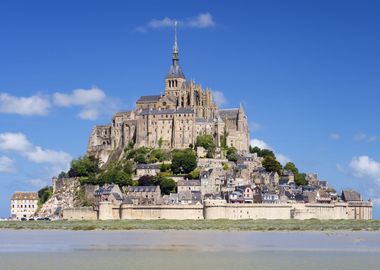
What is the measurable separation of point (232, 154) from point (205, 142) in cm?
346

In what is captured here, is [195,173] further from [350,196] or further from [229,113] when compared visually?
[350,196]

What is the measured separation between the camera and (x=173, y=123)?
97.3 metres

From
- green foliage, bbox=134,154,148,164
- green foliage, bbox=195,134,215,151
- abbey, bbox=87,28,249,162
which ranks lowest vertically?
green foliage, bbox=134,154,148,164

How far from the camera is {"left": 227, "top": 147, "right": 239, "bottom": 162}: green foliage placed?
94.8m

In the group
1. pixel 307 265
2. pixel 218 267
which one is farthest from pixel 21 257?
pixel 307 265

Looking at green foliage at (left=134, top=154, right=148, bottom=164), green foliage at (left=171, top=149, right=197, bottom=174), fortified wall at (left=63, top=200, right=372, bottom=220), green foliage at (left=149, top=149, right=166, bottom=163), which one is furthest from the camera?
green foliage at (left=149, top=149, right=166, bottom=163)

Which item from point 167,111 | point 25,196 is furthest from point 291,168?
point 25,196

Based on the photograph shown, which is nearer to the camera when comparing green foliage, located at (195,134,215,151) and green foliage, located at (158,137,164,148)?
green foliage, located at (195,134,215,151)

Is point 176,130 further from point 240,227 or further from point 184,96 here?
point 240,227

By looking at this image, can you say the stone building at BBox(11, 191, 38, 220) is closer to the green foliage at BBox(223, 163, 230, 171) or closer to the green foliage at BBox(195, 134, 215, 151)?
the green foliage at BBox(195, 134, 215, 151)

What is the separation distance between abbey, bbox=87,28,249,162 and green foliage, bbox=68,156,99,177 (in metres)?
2.23

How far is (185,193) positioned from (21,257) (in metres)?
48.2

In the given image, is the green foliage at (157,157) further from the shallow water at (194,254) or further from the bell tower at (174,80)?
the shallow water at (194,254)

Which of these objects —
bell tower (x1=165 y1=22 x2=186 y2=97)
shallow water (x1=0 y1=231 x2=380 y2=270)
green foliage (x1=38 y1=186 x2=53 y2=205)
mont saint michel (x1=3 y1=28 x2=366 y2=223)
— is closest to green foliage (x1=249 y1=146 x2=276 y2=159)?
mont saint michel (x1=3 y1=28 x2=366 y2=223)
